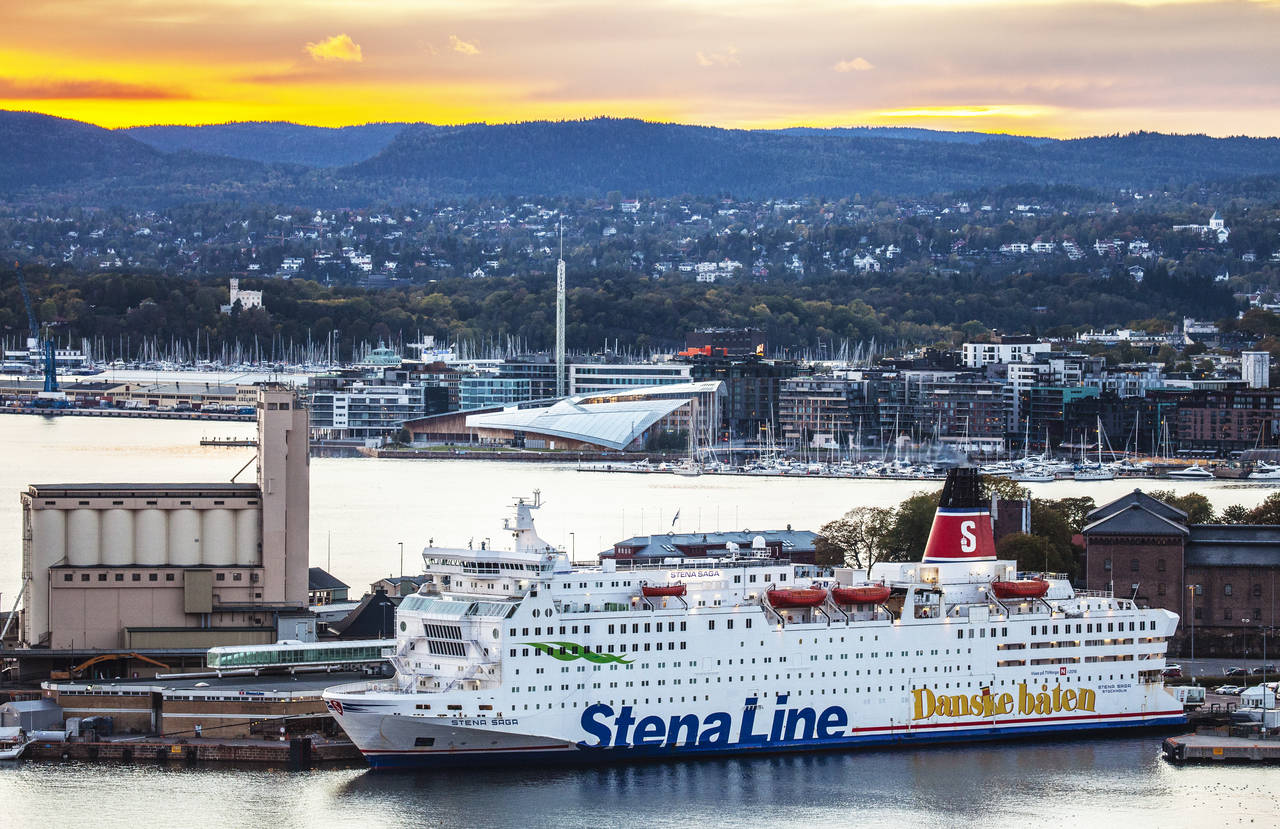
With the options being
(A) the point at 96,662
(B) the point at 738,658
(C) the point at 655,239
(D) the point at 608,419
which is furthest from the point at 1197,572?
(C) the point at 655,239

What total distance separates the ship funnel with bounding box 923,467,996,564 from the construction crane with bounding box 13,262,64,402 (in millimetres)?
60025

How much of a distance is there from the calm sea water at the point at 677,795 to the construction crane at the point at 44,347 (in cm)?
6157

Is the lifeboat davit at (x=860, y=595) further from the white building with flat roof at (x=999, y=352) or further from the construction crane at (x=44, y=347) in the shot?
the construction crane at (x=44, y=347)

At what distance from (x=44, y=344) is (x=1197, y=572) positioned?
76.4 metres

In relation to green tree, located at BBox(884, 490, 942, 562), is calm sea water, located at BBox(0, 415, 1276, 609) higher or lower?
lower

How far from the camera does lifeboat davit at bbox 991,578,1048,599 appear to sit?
2398 cm

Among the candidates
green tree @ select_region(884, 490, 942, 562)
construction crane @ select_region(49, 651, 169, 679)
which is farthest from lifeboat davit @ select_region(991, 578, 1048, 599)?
construction crane @ select_region(49, 651, 169, 679)

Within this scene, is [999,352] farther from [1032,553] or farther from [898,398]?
[1032,553]

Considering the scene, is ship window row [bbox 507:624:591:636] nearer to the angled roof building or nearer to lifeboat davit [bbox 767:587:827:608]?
lifeboat davit [bbox 767:587:827:608]

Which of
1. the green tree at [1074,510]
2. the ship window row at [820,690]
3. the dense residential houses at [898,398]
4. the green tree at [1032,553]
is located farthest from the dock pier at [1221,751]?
the dense residential houses at [898,398]

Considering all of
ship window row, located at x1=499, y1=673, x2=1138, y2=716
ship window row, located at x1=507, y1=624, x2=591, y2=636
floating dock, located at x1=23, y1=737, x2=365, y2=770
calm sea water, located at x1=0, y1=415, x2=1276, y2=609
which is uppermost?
ship window row, located at x1=507, y1=624, x2=591, y2=636

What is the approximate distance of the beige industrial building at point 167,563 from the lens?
1009 inches

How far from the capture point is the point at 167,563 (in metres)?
26.1

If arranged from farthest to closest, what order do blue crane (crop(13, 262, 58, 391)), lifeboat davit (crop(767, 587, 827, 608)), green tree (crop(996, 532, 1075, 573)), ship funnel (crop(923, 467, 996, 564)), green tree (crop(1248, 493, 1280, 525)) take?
blue crane (crop(13, 262, 58, 391)) → green tree (crop(1248, 493, 1280, 525)) → green tree (crop(996, 532, 1075, 573)) → ship funnel (crop(923, 467, 996, 564)) → lifeboat davit (crop(767, 587, 827, 608))
